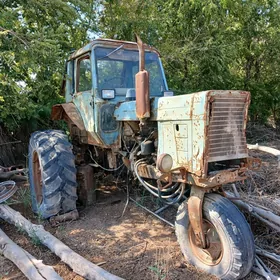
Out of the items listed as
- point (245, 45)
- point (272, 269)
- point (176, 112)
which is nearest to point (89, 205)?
point (176, 112)

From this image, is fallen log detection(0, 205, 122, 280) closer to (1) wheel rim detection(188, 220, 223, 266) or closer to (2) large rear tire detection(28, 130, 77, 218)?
(2) large rear tire detection(28, 130, 77, 218)

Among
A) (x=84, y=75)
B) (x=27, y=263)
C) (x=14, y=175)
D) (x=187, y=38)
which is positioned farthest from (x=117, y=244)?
(x=187, y=38)

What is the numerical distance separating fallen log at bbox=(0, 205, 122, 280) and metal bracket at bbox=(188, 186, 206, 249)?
2.82 feet

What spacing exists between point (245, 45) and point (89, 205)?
328 inches

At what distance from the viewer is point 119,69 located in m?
4.19

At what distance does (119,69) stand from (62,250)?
2.40 m

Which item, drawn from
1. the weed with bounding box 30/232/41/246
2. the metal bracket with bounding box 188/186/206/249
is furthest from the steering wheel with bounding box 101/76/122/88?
the weed with bounding box 30/232/41/246

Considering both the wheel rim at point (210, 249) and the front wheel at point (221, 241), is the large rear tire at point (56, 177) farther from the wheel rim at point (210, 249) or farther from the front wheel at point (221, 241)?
the wheel rim at point (210, 249)

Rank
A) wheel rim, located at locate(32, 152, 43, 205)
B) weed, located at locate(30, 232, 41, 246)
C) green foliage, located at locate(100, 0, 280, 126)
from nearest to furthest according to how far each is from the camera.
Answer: weed, located at locate(30, 232, 41, 246)
wheel rim, located at locate(32, 152, 43, 205)
green foliage, located at locate(100, 0, 280, 126)

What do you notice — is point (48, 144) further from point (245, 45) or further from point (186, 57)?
point (245, 45)

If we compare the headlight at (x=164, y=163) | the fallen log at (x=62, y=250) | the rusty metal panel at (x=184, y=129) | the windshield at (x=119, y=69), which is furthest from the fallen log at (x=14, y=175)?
the headlight at (x=164, y=163)

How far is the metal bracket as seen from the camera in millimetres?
2865

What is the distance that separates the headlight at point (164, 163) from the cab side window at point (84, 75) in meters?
1.80

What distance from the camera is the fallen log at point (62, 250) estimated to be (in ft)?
8.55
